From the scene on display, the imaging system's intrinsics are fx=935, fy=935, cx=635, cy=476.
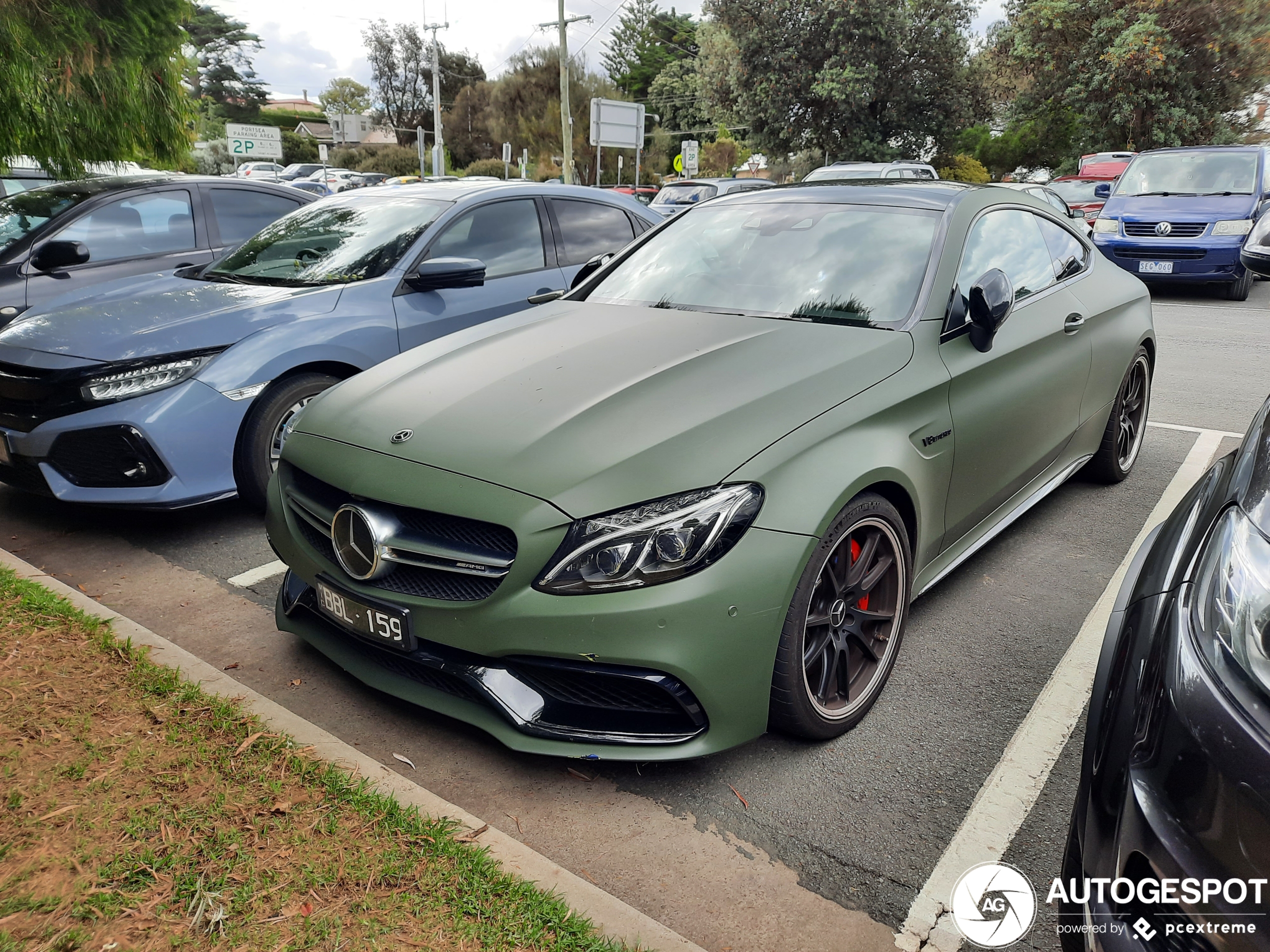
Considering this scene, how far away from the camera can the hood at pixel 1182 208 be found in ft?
38.8

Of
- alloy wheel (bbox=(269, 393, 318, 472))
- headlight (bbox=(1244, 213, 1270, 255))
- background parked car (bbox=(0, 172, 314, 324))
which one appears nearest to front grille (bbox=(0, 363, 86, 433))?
alloy wheel (bbox=(269, 393, 318, 472))

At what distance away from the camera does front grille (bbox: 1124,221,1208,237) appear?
11.9 metres

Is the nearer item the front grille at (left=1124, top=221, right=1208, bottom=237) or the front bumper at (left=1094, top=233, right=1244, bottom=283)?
the front bumper at (left=1094, top=233, right=1244, bottom=283)

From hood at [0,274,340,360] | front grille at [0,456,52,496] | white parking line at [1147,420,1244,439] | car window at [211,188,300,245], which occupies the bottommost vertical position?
white parking line at [1147,420,1244,439]

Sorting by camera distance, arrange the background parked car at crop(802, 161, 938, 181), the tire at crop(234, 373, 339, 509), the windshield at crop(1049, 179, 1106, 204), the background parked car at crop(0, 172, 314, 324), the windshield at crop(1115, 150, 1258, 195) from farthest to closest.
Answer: the windshield at crop(1049, 179, 1106, 204), the background parked car at crop(802, 161, 938, 181), the windshield at crop(1115, 150, 1258, 195), the background parked car at crop(0, 172, 314, 324), the tire at crop(234, 373, 339, 509)

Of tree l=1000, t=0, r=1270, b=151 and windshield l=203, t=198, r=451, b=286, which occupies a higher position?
tree l=1000, t=0, r=1270, b=151

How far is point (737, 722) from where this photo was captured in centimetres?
242

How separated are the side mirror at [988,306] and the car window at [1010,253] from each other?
0.23 ft

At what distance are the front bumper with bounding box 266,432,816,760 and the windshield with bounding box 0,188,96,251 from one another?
5463 mm

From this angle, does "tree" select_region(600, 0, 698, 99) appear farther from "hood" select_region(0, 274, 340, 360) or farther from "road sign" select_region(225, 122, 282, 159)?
"hood" select_region(0, 274, 340, 360)

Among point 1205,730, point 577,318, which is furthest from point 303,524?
point 1205,730

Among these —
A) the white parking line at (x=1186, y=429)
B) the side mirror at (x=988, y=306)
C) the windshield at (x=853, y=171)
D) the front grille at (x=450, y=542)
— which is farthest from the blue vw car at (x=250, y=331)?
the windshield at (x=853, y=171)

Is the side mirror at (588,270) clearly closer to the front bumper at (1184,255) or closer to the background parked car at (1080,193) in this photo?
the front bumper at (1184,255)

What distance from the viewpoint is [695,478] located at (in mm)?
2408
